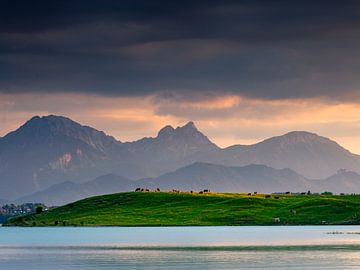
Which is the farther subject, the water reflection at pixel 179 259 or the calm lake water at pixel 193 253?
the calm lake water at pixel 193 253

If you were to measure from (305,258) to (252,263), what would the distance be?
30.3 ft

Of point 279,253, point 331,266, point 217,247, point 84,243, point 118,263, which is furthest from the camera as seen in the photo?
point 84,243

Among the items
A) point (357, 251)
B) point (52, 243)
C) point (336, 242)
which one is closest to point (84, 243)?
point (52, 243)

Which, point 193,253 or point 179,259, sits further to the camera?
point 193,253

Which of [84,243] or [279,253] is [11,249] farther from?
[279,253]

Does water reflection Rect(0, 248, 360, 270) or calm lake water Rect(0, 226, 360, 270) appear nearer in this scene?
water reflection Rect(0, 248, 360, 270)

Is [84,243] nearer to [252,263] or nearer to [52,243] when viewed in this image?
[52,243]

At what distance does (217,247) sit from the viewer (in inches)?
5330

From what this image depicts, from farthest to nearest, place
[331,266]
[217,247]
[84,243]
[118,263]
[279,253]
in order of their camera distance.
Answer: [84,243] → [217,247] → [279,253] → [118,263] → [331,266]

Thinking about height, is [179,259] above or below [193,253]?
below

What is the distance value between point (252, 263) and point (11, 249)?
52.5m

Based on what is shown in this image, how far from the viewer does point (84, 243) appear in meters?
154

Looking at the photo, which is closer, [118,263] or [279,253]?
[118,263]

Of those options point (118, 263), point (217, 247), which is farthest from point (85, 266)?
point (217, 247)
